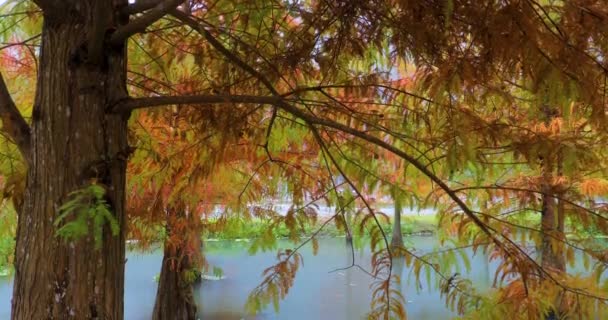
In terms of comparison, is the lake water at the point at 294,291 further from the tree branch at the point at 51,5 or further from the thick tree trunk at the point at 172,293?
the tree branch at the point at 51,5

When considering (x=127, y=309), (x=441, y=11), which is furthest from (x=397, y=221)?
(x=441, y=11)

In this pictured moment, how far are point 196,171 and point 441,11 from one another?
1.00m

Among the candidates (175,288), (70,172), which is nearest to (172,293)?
(175,288)

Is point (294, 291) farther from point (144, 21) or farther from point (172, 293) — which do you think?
point (144, 21)

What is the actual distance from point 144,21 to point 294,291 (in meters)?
6.53

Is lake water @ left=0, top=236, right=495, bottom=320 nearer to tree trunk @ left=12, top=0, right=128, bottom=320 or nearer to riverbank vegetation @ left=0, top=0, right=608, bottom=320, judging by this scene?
riverbank vegetation @ left=0, top=0, right=608, bottom=320

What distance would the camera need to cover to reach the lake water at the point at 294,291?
6.34 metres

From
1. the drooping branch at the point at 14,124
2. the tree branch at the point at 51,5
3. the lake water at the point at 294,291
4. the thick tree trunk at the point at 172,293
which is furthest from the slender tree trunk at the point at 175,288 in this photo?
the tree branch at the point at 51,5

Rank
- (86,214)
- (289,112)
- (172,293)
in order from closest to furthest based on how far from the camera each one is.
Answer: (86,214)
(289,112)
(172,293)

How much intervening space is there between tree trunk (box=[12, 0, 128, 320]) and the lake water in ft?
14.9

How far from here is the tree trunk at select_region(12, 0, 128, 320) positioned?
110 centimetres

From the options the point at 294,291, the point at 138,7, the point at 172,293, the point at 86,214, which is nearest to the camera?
the point at 86,214

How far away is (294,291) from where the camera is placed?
732 cm

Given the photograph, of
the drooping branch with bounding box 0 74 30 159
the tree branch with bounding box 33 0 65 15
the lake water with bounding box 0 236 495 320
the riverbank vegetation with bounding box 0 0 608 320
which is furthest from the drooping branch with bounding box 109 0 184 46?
the lake water with bounding box 0 236 495 320
